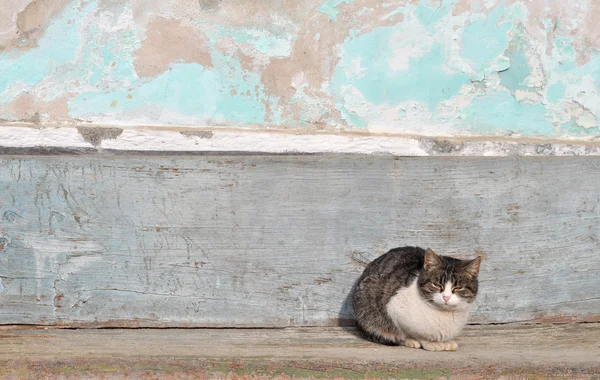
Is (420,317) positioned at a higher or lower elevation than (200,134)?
lower

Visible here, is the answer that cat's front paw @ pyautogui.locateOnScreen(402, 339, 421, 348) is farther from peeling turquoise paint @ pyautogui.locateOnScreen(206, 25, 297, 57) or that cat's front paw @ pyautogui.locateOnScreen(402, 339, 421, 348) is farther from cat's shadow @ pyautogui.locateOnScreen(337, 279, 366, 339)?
peeling turquoise paint @ pyautogui.locateOnScreen(206, 25, 297, 57)

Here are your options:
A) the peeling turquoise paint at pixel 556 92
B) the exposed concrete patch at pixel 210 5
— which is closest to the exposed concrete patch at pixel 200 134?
the exposed concrete patch at pixel 210 5

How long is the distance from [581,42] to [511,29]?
0.34 m

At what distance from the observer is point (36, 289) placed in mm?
3865

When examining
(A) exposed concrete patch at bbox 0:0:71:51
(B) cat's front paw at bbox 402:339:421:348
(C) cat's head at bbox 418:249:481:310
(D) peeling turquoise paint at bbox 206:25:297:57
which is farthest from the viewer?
(D) peeling turquoise paint at bbox 206:25:297:57

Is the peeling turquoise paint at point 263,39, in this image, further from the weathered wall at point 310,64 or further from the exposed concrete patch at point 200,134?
the exposed concrete patch at point 200,134

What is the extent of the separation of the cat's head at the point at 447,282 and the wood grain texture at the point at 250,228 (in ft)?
1.58

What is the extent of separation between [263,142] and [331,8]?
2.24 ft

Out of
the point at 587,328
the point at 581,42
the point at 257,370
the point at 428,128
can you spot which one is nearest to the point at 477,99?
the point at 428,128

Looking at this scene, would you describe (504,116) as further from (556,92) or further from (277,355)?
(277,355)

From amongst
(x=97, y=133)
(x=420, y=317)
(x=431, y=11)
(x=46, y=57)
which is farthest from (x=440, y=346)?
(x=46, y=57)

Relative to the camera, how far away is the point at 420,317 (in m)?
3.49

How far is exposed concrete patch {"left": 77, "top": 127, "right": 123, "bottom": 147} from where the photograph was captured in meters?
3.82

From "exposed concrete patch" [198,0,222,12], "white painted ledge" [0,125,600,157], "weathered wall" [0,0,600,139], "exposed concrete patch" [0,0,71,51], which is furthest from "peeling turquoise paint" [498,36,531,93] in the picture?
"exposed concrete patch" [0,0,71,51]
